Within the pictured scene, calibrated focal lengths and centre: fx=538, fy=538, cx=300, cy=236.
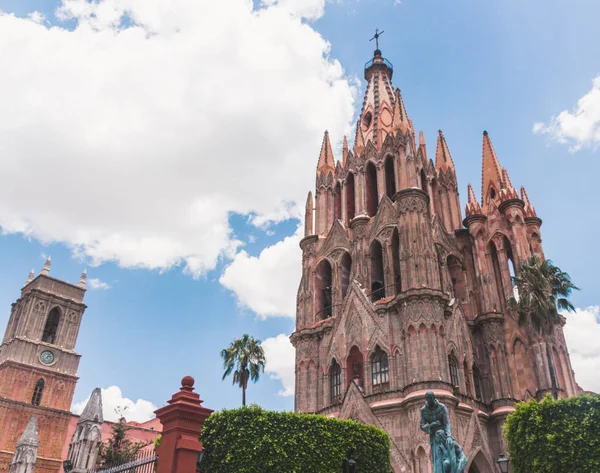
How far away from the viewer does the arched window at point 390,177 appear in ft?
122

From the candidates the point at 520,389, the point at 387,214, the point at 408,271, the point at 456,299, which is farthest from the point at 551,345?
the point at 387,214

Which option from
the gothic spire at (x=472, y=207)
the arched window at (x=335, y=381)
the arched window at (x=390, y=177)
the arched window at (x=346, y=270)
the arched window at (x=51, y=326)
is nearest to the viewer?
the arched window at (x=335, y=381)

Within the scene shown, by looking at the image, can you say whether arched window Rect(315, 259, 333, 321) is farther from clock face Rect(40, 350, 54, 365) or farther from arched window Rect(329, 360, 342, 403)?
clock face Rect(40, 350, 54, 365)

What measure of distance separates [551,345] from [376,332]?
30.6ft

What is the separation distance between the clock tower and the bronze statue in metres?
46.7

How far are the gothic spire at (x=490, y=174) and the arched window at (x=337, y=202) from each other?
9.81 meters

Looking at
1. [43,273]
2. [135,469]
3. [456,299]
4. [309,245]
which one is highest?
[43,273]

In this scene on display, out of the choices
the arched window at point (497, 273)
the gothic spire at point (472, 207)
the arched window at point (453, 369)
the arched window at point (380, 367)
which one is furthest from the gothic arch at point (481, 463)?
the gothic spire at point (472, 207)

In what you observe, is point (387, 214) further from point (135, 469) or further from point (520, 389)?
point (135, 469)

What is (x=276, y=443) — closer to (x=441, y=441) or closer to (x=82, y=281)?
(x=441, y=441)

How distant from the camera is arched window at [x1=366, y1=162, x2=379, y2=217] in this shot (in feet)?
120

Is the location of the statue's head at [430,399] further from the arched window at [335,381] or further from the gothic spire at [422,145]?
the gothic spire at [422,145]

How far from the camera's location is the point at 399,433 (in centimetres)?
2591

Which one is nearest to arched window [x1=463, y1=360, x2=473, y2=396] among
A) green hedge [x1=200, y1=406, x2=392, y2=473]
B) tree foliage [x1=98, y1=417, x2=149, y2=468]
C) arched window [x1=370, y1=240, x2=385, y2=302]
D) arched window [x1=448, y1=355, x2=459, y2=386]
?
arched window [x1=448, y1=355, x2=459, y2=386]
